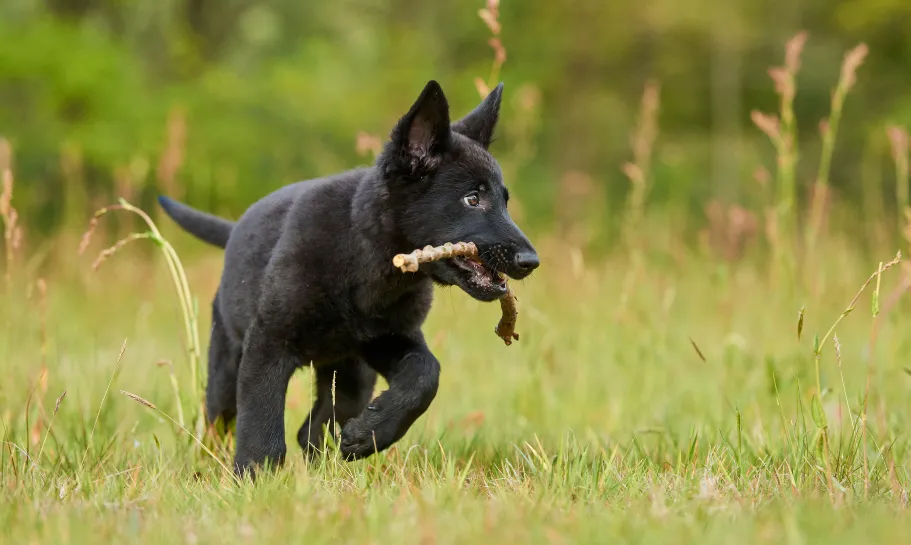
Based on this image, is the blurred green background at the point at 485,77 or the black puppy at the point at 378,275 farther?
the blurred green background at the point at 485,77

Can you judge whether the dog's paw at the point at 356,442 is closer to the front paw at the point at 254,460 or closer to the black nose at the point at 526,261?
the front paw at the point at 254,460

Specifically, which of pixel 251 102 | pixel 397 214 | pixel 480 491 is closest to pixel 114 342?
pixel 397 214

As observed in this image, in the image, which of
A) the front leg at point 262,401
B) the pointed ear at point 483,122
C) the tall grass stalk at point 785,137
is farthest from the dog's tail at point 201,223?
the tall grass stalk at point 785,137

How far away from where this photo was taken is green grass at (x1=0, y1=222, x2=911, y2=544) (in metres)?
2.46

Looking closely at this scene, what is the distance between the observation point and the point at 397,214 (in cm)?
352

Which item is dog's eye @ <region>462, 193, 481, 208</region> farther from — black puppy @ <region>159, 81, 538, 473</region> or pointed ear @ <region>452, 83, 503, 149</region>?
pointed ear @ <region>452, 83, 503, 149</region>

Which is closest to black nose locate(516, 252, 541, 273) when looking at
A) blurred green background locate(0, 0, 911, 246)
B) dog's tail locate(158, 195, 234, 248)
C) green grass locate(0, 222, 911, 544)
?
green grass locate(0, 222, 911, 544)

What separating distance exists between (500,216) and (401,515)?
4.17 feet

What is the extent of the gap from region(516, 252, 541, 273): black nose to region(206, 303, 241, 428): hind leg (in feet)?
4.18

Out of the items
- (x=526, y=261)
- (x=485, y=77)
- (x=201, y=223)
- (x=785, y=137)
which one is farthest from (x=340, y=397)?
(x=485, y=77)

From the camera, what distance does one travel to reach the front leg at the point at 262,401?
3443mm

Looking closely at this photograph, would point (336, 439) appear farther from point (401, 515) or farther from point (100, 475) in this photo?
point (401, 515)

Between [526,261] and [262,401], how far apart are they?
99 centimetres

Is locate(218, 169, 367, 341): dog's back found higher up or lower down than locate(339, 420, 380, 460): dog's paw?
higher up
